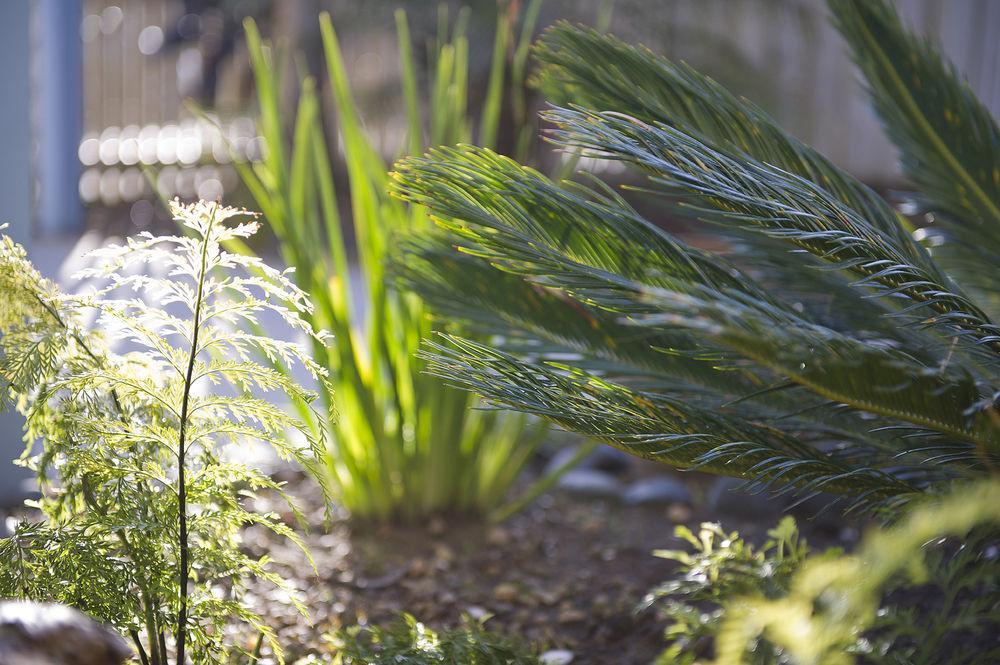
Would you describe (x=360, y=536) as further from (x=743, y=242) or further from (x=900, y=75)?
(x=900, y=75)

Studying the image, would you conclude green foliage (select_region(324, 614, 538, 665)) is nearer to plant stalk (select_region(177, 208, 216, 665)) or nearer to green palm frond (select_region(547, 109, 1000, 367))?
plant stalk (select_region(177, 208, 216, 665))

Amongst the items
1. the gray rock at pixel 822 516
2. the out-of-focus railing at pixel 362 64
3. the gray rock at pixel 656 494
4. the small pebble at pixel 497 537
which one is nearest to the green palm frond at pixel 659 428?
the small pebble at pixel 497 537

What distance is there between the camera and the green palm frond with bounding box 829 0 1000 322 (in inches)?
71.4

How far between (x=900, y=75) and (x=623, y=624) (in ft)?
3.92

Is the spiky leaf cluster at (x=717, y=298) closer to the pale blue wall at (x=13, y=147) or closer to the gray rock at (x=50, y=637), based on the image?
the gray rock at (x=50, y=637)

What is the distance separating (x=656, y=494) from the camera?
8.86 ft

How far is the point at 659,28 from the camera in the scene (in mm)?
6133

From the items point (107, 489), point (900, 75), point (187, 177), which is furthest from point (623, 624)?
point (187, 177)

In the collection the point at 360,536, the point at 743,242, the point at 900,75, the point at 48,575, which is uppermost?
the point at 900,75

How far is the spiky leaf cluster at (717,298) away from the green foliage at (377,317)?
0.50 m

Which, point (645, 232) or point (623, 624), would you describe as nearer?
point (645, 232)

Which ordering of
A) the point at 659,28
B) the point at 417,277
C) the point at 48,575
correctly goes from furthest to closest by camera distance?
1. the point at 659,28
2. the point at 417,277
3. the point at 48,575

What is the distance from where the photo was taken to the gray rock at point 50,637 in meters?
1.03

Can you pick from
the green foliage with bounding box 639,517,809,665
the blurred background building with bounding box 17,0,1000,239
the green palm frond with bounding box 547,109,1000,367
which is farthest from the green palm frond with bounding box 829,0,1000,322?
the blurred background building with bounding box 17,0,1000,239
